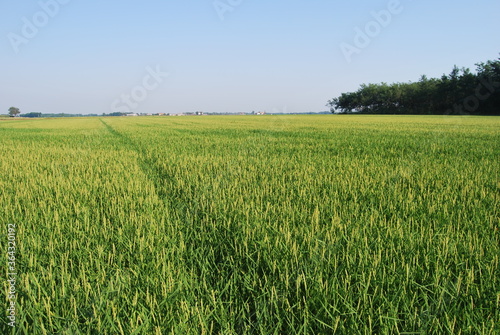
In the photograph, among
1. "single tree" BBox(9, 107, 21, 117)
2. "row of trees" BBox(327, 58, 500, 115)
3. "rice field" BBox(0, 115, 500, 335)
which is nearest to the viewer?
"rice field" BBox(0, 115, 500, 335)

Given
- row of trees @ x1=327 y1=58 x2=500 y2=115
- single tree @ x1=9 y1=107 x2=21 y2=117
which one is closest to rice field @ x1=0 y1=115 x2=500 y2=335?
row of trees @ x1=327 y1=58 x2=500 y2=115

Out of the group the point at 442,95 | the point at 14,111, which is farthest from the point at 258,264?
the point at 14,111

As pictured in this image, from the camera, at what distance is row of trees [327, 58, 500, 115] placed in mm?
45219

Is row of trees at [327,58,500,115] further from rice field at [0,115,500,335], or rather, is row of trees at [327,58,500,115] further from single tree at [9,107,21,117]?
single tree at [9,107,21,117]

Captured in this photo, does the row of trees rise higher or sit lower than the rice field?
higher

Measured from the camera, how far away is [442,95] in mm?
54219

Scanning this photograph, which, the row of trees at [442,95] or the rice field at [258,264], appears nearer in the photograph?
the rice field at [258,264]

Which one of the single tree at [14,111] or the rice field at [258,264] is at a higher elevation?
the single tree at [14,111]

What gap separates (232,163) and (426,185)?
2.93 meters

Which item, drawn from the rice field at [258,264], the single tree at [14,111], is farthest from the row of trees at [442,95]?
the single tree at [14,111]

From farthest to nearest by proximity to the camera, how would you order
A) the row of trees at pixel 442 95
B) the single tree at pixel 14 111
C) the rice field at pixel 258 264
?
the single tree at pixel 14 111, the row of trees at pixel 442 95, the rice field at pixel 258 264

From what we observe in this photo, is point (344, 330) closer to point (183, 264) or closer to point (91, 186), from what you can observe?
point (183, 264)

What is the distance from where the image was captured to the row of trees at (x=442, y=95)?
4522cm

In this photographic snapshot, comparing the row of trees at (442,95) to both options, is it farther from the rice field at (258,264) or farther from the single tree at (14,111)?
the single tree at (14,111)
